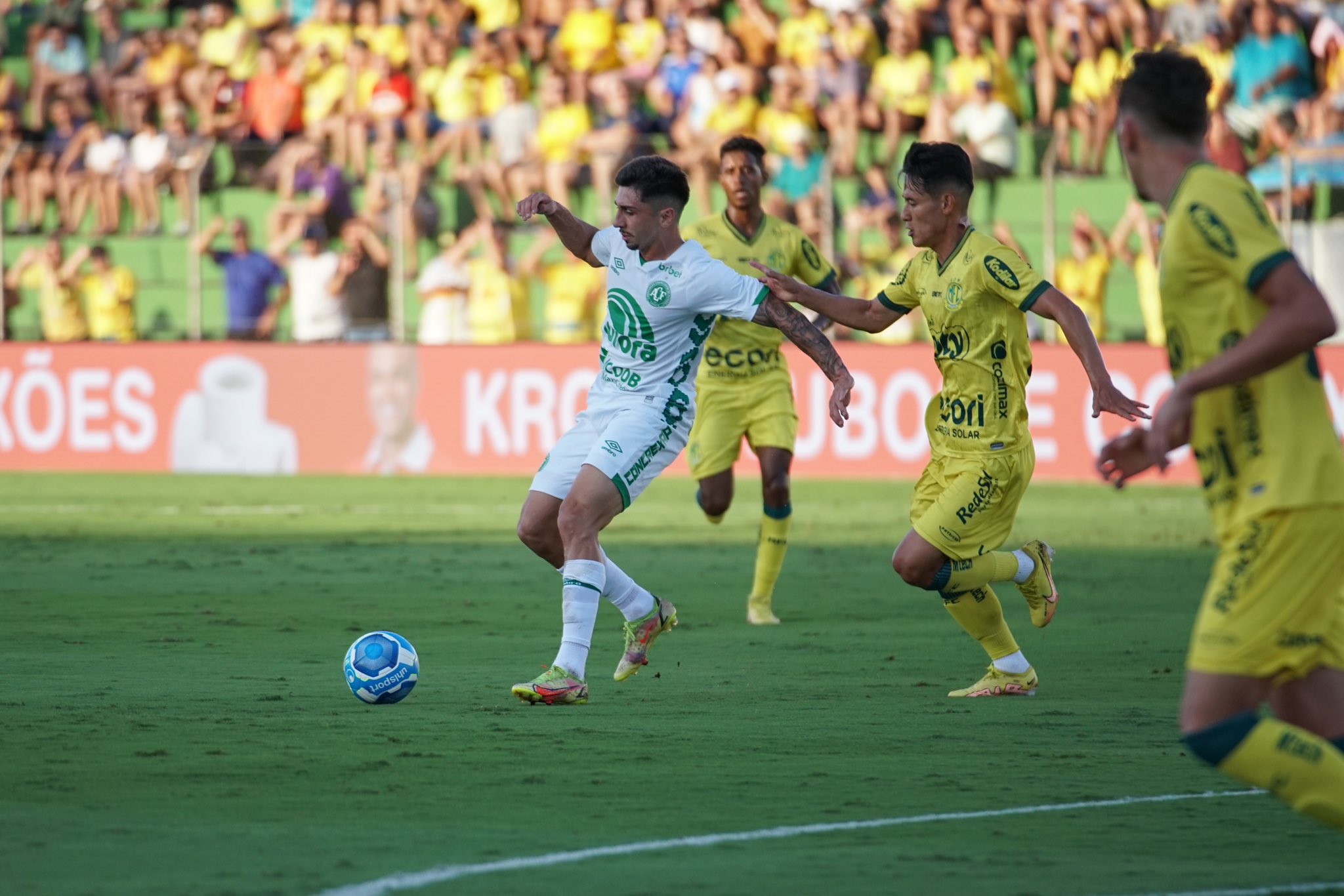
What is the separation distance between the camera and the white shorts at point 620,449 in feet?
27.7

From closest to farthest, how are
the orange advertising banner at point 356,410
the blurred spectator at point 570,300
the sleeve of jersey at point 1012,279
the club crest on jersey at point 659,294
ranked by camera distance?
the sleeve of jersey at point 1012,279 < the club crest on jersey at point 659,294 < the orange advertising banner at point 356,410 < the blurred spectator at point 570,300

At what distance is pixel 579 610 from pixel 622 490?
0.56 m

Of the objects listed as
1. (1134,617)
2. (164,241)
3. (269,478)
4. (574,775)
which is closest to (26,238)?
(164,241)

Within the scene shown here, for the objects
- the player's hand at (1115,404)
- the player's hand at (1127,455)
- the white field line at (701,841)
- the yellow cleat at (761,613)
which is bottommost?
the white field line at (701,841)

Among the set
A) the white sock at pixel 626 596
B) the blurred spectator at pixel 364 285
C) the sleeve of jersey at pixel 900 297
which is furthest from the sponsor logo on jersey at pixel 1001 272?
the blurred spectator at pixel 364 285

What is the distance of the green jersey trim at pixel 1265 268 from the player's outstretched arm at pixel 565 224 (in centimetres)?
431

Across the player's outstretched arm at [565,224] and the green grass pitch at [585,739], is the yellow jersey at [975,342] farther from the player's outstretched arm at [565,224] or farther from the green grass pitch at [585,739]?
the player's outstretched arm at [565,224]

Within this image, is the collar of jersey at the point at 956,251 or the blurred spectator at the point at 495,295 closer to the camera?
the collar of jersey at the point at 956,251

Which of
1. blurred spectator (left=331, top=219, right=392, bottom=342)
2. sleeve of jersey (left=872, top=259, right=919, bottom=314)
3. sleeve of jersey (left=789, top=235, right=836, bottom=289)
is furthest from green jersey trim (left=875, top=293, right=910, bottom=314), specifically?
blurred spectator (left=331, top=219, right=392, bottom=342)

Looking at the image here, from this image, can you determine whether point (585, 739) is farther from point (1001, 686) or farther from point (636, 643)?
point (1001, 686)

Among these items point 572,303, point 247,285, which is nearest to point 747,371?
point 572,303

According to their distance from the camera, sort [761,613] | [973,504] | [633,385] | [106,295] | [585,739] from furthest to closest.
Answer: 1. [106,295]
2. [761,613]
3. [633,385]
4. [973,504]
5. [585,739]

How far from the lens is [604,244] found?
8.89 m

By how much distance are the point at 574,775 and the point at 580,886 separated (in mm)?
1538
